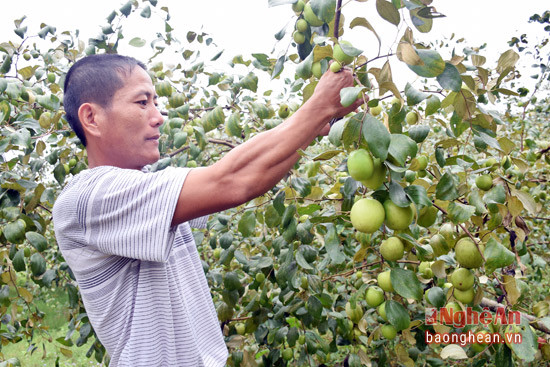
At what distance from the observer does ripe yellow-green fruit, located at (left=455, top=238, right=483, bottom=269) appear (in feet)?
3.65

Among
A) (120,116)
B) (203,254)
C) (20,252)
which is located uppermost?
(120,116)

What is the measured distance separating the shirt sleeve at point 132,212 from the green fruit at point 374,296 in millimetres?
629

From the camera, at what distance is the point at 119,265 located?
4.51 ft

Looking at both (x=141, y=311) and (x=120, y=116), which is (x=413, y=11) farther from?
(x=141, y=311)

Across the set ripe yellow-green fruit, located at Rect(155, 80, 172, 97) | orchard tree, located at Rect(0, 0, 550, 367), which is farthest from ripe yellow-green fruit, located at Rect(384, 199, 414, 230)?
ripe yellow-green fruit, located at Rect(155, 80, 172, 97)

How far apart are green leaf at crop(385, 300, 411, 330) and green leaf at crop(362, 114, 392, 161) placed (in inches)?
19.4

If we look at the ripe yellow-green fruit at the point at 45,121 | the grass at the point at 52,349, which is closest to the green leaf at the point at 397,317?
the ripe yellow-green fruit at the point at 45,121

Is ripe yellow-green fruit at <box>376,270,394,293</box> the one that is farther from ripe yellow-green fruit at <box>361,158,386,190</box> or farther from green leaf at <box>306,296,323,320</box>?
green leaf at <box>306,296,323,320</box>

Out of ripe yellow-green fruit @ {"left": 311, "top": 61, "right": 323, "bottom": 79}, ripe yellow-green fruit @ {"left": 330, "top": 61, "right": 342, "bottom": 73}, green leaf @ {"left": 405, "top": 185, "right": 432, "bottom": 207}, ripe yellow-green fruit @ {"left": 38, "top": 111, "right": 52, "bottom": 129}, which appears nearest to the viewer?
green leaf @ {"left": 405, "top": 185, "right": 432, "bottom": 207}

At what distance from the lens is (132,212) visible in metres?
1.19

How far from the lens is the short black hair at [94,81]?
1.49m

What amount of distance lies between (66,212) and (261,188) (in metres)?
0.65

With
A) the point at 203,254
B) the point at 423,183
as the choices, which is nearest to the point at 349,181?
the point at 423,183

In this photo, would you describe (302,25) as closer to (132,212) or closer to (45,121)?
(132,212)
